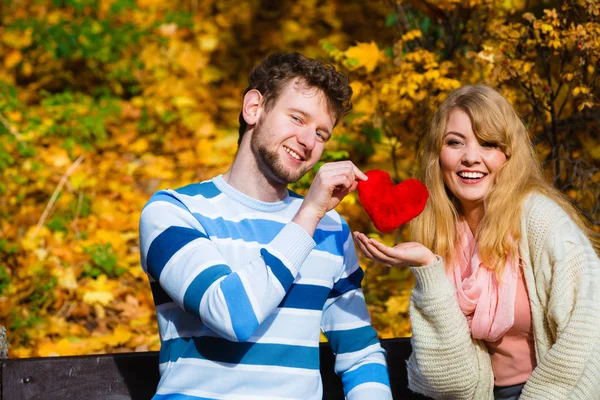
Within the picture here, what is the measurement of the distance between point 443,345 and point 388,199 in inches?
20.9

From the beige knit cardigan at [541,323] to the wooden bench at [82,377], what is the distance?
1030 mm

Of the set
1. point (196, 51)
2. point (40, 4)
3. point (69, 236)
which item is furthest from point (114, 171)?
point (40, 4)

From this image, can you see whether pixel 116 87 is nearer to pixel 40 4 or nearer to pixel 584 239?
pixel 40 4

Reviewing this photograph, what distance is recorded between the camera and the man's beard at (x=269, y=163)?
2.50 meters

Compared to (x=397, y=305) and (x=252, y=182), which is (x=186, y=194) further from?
(x=397, y=305)

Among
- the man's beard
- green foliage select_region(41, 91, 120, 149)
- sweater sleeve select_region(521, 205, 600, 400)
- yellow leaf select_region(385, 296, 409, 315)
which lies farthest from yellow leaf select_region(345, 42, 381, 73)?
green foliage select_region(41, 91, 120, 149)

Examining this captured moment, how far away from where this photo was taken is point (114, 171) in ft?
20.1

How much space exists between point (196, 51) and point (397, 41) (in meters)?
3.98

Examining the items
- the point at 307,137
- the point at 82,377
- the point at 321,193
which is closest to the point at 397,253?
the point at 321,193

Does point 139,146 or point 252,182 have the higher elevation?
point 252,182

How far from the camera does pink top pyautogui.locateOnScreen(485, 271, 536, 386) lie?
2539 mm

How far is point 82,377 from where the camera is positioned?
2.79 metres

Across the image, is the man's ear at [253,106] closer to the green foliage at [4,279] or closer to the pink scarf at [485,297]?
the pink scarf at [485,297]

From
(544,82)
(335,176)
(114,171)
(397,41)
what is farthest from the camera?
(114,171)
